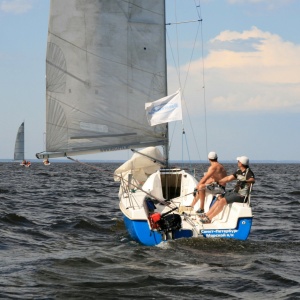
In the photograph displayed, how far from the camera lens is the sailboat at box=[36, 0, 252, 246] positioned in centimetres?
A: 1689

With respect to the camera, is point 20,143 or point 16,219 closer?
point 16,219

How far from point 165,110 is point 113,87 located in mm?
1906

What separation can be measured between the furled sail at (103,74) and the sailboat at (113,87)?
0.03 metres

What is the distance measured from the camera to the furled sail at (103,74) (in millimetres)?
16922

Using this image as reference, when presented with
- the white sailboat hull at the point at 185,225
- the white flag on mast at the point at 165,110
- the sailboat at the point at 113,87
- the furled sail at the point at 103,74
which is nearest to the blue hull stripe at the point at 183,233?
the white sailboat hull at the point at 185,225

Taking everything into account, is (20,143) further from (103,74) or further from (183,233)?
(183,233)

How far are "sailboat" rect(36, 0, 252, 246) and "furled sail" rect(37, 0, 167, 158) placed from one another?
3 centimetres

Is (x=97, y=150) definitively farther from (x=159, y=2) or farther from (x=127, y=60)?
(x=159, y=2)

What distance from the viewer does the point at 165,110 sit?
16.6m

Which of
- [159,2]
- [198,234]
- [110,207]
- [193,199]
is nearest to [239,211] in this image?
[198,234]

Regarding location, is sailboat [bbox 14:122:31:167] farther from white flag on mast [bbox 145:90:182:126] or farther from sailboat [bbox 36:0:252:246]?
white flag on mast [bbox 145:90:182:126]

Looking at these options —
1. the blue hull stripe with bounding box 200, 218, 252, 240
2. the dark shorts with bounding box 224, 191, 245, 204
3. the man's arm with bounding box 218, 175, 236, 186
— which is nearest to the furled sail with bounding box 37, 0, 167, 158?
the man's arm with bounding box 218, 175, 236, 186

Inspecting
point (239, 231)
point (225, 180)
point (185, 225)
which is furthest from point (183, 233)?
point (225, 180)

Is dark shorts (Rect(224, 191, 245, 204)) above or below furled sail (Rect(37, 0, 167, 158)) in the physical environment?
below
